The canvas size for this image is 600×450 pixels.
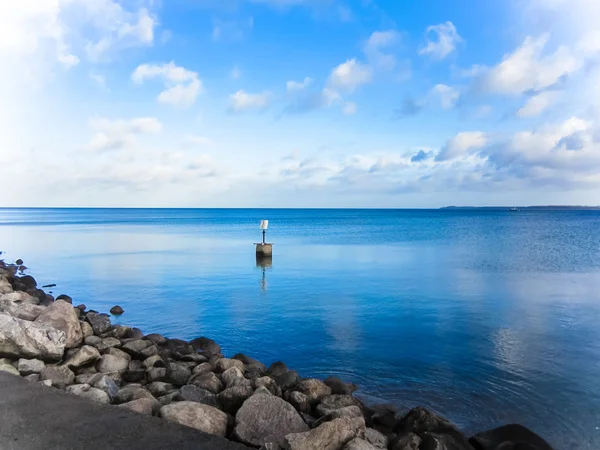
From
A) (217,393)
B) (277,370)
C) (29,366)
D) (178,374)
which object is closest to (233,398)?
(217,393)

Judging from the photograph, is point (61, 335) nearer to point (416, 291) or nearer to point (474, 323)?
point (474, 323)

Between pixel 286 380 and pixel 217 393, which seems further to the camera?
pixel 286 380

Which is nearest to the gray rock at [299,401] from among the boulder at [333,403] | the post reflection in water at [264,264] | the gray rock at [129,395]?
the boulder at [333,403]

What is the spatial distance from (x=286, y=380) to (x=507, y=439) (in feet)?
13.0

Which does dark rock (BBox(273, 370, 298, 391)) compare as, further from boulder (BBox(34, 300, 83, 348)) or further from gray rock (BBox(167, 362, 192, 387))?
boulder (BBox(34, 300, 83, 348))

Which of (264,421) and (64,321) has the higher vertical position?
(64,321)

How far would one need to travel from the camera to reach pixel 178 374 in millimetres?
8492

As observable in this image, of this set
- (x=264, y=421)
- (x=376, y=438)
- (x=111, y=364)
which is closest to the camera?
(x=264, y=421)

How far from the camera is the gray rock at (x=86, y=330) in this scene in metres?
10.8

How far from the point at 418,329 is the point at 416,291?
6.50m

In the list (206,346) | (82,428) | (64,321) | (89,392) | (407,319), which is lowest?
(407,319)

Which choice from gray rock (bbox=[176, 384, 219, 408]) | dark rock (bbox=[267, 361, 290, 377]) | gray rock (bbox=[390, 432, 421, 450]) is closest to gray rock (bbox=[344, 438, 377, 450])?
→ gray rock (bbox=[390, 432, 421, 450])

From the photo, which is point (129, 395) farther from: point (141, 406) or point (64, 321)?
point (64, 321)

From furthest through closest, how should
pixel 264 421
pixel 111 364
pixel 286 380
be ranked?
pixel 111 364
pixel 286 380
pixel 264 421
